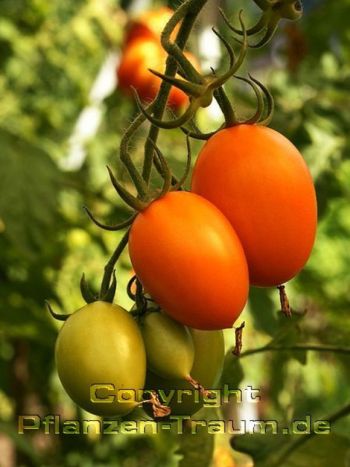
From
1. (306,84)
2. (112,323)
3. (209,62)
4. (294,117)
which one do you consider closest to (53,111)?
(209,62)

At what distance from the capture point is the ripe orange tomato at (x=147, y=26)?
2.43 metres

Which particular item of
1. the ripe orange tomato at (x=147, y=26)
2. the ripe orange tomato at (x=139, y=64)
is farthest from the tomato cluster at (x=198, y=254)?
the ripe orange tomato at (x=147, y=26)

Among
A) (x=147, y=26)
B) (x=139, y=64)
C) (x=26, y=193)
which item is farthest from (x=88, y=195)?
(x=147, y=26)

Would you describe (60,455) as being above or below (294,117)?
below

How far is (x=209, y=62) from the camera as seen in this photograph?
201cm

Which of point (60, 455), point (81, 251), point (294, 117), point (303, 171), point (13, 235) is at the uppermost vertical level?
point (303, 171)

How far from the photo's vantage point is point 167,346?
73 cm

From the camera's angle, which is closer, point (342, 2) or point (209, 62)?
point (209, 62)

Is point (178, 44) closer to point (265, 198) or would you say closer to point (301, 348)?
point (265, 198)

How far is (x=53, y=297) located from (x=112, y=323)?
34.3 inches

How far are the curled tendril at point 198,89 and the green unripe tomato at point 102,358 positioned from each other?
0.16 m

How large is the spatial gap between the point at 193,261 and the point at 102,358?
100 mm

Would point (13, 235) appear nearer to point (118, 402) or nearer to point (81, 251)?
point (81, 251)

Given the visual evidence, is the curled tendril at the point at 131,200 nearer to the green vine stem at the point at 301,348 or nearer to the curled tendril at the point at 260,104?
the curled tendril at the point at 260,104
